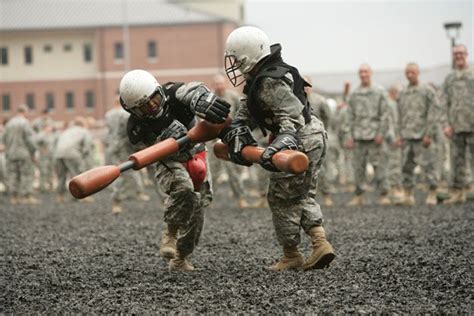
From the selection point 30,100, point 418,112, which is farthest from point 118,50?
point 418,112

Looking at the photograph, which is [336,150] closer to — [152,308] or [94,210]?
[94,210]

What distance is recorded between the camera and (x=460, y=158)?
15.3 meters

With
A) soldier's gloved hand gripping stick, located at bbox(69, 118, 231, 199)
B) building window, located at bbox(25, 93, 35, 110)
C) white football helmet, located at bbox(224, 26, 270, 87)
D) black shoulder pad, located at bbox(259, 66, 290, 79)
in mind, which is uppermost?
white football helmet, located at bbox(224, 26, 270, 87)

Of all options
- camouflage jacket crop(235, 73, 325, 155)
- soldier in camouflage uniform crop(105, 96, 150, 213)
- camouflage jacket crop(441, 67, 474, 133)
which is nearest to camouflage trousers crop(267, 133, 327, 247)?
camouflage jacket crop(235, 73, 325, 155)

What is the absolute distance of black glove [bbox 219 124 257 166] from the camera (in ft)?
24.0

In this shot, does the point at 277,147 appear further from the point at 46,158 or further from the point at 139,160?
the point at 46,158

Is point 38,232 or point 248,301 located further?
point 38,232

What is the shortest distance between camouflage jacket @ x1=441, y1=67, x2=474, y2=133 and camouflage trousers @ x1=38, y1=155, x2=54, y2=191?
17.9 m

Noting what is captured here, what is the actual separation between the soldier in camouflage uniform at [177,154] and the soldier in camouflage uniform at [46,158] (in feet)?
71.8

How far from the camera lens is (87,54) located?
75438 millimetres

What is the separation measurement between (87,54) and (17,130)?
5414cm

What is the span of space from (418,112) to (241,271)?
901cm

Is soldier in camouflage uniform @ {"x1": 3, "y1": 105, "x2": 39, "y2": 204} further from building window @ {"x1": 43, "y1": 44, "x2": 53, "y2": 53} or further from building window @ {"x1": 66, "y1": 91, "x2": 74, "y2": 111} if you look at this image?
building window @ {"x1": 43, "y1": 44, "x2": 53, "y2": 53}

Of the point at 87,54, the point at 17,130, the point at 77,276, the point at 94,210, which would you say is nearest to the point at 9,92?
the point at 87,54
